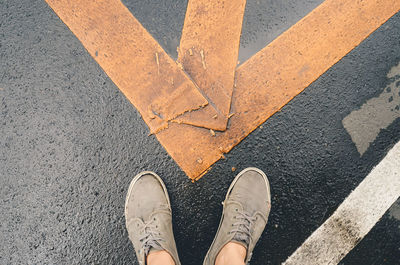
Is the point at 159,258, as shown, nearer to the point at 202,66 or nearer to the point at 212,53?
the point at 202,66

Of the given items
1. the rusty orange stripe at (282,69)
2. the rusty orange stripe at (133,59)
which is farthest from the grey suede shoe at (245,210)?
the rusty orange stripe at (133,59)

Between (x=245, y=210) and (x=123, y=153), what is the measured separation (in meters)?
0.97

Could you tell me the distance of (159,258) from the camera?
1516 millimetres

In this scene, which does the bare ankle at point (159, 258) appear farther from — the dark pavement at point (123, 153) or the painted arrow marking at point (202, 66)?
the painted arrow marking at point (202, 66)

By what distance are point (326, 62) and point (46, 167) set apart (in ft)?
6.96

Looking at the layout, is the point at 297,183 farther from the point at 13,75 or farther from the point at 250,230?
the point at 13,75

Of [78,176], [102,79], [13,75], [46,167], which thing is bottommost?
[78,176]

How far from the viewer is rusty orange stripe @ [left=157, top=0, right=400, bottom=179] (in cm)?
161

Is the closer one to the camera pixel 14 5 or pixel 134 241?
pixel 134 241

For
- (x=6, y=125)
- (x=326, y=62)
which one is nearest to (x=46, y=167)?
(x=6, y=125)

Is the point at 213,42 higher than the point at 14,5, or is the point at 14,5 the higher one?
the point at 14,5

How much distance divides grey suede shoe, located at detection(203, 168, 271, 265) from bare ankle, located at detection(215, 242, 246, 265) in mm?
27

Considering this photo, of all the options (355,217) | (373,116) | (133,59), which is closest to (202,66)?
(133,59)

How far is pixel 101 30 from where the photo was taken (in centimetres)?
164
